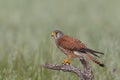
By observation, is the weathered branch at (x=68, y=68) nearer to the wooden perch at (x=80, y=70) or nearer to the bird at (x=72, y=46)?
the wooden perch at (x=80, y=70)

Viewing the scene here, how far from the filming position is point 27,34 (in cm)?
1457

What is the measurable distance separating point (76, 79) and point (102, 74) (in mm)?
444

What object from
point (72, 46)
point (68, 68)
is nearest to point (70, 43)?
point (72, 46)

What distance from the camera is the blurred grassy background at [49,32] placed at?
956cm

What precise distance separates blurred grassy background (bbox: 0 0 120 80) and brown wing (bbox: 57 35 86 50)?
1.34 metres

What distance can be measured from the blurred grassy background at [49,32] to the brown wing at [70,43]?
1336mm

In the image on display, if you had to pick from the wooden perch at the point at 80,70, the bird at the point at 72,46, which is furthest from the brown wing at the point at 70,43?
the wooden perch at the point at 80,70

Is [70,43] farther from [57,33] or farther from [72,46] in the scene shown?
[57,33]

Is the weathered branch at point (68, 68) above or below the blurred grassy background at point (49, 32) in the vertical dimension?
below

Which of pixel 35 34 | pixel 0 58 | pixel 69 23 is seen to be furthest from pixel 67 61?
pixel 69 23

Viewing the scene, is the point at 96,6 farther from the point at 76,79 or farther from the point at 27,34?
the point at 76,79

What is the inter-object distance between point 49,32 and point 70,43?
A: 22.4 feet

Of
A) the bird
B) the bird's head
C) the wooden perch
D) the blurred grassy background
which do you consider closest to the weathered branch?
the wooden perch

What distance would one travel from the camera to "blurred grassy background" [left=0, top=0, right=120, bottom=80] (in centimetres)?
956
